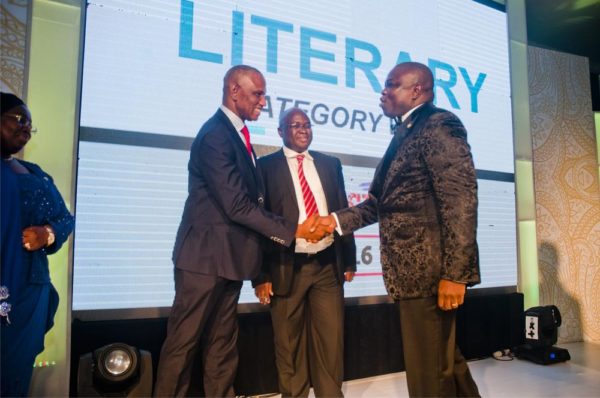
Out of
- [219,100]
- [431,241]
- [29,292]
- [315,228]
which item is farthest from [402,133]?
[29,292]

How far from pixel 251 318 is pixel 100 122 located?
1.46 meters

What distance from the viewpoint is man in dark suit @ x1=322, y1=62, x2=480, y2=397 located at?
1449 mm

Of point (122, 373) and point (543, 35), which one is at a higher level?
point (543, 35)

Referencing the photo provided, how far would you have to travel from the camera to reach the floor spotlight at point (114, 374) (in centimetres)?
191

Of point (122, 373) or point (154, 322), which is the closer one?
point (122, 373)

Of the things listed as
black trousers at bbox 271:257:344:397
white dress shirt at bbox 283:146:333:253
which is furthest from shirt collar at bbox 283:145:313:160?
black trousers at bbox 271:257:344:397

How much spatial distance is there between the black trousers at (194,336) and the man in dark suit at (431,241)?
2.47 feet

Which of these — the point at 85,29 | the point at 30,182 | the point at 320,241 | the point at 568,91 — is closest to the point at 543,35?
the point at 568,91

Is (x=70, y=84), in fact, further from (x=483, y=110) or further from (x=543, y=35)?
(x=543, y=35)

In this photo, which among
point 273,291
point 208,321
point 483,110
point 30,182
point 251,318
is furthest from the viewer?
point 483,110

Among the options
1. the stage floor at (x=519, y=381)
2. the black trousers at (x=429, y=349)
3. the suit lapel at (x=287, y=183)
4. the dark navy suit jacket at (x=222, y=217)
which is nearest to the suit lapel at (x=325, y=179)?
the suit lapel at (x=287, y=183)

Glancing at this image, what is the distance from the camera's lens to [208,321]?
188cm

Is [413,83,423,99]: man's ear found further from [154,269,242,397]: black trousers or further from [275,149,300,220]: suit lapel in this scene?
[154,269,242,397]: black trousers

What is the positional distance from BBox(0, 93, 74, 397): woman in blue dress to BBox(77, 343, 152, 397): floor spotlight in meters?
0.29
